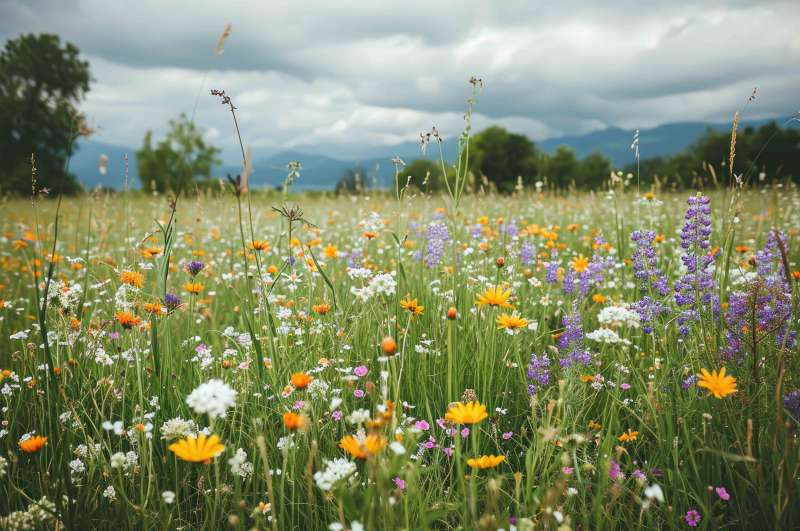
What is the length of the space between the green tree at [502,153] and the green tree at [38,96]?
39853mm

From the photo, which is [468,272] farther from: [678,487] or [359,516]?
[359,516]

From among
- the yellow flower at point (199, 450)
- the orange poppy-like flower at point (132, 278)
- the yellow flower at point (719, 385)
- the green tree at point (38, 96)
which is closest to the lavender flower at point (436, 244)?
the orange poppy-like flower at point (132, 278)

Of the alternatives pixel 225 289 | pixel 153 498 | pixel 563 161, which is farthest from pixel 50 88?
pixel 563 161

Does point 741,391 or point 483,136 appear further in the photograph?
point 483,136

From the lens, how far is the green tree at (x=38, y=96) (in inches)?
1251

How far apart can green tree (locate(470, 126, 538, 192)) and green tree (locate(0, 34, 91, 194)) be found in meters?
39.9

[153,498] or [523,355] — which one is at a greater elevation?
[523,355]

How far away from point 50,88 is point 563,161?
2313 inches

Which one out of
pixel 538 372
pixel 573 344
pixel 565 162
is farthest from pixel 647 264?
pixel 565 162

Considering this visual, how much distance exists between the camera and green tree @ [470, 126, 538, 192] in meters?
58.0

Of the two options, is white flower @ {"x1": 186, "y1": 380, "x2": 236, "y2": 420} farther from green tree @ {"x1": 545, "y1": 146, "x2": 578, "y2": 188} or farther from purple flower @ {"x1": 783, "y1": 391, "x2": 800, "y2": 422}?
green tree @ {"x1": 545, "y1": 146, "x2": 578, "y2": 188}

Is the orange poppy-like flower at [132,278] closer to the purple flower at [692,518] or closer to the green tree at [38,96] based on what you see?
the purple flower at [692,518]

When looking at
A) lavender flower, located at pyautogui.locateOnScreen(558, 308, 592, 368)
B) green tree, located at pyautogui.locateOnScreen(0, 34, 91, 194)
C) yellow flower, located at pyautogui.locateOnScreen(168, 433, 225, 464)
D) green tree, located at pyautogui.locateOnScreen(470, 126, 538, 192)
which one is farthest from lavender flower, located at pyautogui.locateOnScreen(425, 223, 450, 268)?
green tree, located at pyautogui.locateOnScreen(470, 126, 538, 192)

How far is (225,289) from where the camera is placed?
386 centimetres
